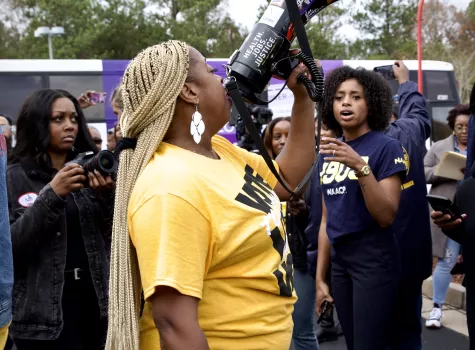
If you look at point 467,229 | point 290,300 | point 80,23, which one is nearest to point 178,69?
point 290,300

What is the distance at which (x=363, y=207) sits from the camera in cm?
266

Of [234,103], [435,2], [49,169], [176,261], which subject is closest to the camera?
[176,261]

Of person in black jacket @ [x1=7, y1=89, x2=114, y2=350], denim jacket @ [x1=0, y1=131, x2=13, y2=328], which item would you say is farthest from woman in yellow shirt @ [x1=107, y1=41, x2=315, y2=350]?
person in black jacket @ [x1=7, y1=89, x2=114, y2=350]

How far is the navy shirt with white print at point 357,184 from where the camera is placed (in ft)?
8.75

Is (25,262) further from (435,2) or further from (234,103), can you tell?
(435,2)

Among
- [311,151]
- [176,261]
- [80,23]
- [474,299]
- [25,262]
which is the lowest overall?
[474,299]

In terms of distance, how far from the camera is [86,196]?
8.27 ft

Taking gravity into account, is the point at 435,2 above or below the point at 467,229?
above

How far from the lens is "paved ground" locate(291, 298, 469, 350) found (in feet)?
13.6

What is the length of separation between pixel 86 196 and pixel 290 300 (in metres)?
1.26

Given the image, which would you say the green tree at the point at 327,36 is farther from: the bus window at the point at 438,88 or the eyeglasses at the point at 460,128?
the eyeglasses at the point at 460,128

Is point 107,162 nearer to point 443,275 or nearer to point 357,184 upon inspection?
Answer: point 357,184

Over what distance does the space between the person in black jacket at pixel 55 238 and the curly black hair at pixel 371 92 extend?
1.35 m

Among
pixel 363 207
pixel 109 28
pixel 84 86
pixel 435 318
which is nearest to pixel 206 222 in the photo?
pixel 363 207
